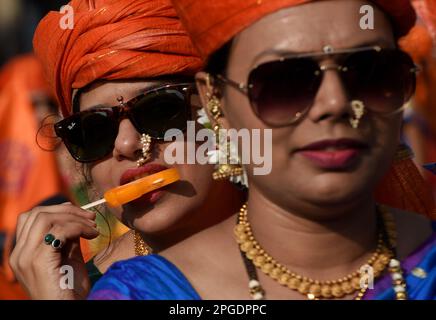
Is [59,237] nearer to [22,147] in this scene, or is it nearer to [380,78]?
[380,78]

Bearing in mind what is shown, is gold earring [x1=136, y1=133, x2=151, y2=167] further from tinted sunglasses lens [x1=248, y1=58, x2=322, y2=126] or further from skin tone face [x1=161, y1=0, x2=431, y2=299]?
tinted sunglasses lens [x1=248, y1=58, x2=322, y2=126]

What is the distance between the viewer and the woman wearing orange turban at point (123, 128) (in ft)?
11.5

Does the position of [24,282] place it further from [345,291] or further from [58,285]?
[345,291]

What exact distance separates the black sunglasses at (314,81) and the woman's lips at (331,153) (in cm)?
9

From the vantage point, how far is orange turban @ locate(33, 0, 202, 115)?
3.68 meters

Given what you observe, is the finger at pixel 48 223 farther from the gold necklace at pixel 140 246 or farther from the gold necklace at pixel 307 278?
the gold necklace at pixel 307 278

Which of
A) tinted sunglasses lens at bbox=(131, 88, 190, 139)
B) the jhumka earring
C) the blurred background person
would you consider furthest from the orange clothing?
the jhumka earring

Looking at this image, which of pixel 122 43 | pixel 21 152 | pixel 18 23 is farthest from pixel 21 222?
pixel 18 23

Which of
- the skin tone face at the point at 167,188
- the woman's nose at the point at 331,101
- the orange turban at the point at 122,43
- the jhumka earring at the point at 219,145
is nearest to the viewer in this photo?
the woman's nose at the point at 331,101

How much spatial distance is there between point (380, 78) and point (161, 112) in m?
1.19

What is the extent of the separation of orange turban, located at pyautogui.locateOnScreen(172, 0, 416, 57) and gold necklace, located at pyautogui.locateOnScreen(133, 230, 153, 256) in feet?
3.92

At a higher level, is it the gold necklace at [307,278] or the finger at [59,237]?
the finger at [59,237]

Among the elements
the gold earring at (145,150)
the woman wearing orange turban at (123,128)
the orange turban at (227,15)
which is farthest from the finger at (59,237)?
the orange turban at (227,15)
